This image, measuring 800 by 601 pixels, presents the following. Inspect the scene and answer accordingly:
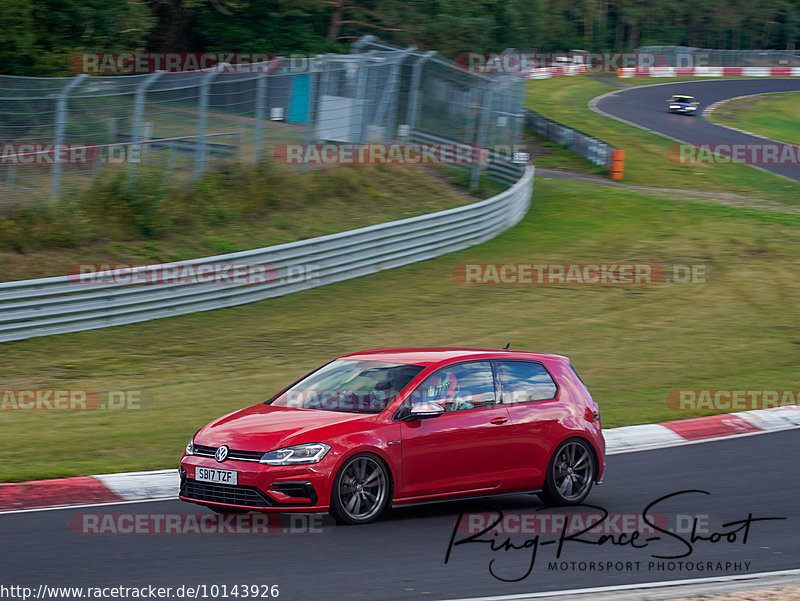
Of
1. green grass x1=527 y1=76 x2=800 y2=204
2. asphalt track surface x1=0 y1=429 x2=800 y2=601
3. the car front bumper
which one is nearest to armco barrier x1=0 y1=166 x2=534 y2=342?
asphalt track surface x1=0 y1=429 x2=800 y2=601

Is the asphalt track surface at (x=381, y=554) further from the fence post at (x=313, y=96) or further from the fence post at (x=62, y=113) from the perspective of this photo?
the fence post at (x=313, y=96)

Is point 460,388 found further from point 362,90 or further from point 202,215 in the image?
point 362,90

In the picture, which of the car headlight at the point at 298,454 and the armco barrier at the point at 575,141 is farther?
the armco barrier at the point at 575,141

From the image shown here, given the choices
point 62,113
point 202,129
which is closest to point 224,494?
point 62,113

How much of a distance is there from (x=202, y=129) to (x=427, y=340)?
6.30m

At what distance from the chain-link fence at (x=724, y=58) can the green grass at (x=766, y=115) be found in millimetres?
20041

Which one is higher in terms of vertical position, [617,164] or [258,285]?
[617,164]

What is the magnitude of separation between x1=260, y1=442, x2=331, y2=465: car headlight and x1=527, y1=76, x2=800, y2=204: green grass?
95.8ft

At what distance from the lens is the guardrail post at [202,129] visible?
18852mm

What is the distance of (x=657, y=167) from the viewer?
39000 mm

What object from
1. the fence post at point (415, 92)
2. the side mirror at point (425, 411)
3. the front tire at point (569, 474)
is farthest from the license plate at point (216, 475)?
the fence post at point (415, 92)

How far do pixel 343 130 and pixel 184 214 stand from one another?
15.0 ft

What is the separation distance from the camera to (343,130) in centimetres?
2289

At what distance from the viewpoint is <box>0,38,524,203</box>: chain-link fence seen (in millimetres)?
16938
